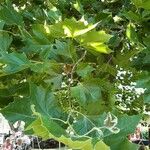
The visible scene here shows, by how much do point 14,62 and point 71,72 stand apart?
0.43 feet

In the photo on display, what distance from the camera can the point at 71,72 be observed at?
2.93ft

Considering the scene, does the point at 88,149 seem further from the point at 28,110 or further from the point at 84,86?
the point at 84,86

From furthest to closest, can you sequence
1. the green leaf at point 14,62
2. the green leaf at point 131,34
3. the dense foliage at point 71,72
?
the green leaf at point 131,34, the green leaf at point 14,62, the dense foliage at point 71,72

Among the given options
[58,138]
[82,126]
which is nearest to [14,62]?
[82,126]

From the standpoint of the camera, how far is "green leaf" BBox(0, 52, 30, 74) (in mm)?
812

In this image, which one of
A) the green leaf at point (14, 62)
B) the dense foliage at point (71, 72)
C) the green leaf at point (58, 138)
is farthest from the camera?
the green leaf at point (14, 62)

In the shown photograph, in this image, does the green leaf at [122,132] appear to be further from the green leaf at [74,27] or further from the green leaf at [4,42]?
the green leaf at [4,42]

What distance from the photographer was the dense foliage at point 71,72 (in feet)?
1.92

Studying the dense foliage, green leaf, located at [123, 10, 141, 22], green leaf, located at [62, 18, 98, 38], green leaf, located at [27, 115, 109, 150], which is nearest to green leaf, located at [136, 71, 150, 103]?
the dense foliage

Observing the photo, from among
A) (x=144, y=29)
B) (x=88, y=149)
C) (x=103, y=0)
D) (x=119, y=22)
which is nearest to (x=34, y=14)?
(x=119, y=22)

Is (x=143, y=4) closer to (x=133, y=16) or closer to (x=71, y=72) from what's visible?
(x=133, y=16)

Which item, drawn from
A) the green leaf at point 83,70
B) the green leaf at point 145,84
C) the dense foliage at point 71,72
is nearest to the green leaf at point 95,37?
the dense foliage at point 71,72

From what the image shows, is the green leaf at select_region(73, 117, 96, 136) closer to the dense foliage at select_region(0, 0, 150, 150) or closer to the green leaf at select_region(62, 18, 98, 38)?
the dense foliage at select_region(0, 0, 150, 150)

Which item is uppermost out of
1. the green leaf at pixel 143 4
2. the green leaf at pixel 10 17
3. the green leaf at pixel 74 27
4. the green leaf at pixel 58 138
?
the green leaf at pixel 10 17
